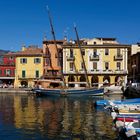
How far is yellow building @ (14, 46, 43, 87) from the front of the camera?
343ft

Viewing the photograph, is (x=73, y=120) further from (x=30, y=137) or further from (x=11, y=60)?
(x=11, y=60)

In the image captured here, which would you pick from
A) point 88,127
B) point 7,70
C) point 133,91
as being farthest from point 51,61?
point 88,127

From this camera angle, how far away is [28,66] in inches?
4134

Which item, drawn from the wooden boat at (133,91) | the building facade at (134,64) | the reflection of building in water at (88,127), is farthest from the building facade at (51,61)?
the reflection of building in water at (88,127)

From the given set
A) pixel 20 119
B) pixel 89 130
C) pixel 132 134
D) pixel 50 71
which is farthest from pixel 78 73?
pixel 132 134

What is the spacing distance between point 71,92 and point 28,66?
1219 inches

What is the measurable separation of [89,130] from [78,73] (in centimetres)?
6967

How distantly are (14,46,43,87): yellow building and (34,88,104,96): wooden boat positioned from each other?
2389cm

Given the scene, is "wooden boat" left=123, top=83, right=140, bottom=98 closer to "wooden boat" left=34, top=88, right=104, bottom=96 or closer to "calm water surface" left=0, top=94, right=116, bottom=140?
"wooden boat" left=34, top=88, right=104, bottom=96

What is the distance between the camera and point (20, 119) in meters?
36.4

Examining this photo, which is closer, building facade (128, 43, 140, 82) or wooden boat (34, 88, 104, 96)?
wooden boat (34, 88, 104, 96)

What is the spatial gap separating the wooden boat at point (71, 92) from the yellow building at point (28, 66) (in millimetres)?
23892

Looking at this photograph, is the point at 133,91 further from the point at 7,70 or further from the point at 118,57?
the point at 7,70

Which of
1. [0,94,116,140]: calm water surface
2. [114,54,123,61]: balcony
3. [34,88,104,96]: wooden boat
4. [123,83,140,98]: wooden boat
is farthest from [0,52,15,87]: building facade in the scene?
[0,94,116,140]: calm water surface
